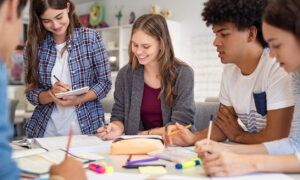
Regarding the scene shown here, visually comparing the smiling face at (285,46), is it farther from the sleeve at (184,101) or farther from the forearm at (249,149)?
the sleeve at (184,101)

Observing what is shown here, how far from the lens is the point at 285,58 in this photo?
1.05 meters

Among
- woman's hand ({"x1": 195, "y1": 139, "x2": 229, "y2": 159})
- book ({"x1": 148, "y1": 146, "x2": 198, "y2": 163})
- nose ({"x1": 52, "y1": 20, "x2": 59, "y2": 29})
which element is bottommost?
book ({"x1": 148, "y1": 146, "x2": 198, "y2": 163})

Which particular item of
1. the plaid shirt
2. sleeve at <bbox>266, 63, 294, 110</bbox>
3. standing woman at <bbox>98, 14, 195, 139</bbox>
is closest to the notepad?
the plaid shirt

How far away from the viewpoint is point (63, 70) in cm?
189

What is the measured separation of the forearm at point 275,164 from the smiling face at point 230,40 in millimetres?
563

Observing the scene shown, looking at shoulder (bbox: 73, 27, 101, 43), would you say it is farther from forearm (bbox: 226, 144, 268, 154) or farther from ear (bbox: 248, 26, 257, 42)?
forearm (bbox: 226, 144, 268, 154)

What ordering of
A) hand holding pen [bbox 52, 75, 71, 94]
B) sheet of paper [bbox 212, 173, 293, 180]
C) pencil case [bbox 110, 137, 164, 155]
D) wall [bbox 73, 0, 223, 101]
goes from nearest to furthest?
sheet of paper [bbox 212, 173, 293, 180] → pencil case [bbox 110, 137, 164, 155] → hand holding pen [bbox 52, 75, 71, 94] → wall [bbox 73, 0, 223, 101]

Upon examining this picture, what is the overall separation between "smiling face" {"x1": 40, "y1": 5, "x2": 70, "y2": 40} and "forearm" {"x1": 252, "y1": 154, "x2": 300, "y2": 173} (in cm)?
126

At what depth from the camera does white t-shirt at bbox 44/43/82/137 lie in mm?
1848

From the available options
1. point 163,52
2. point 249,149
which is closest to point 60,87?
point 163,52

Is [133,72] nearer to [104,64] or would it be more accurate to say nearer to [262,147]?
[104,64]

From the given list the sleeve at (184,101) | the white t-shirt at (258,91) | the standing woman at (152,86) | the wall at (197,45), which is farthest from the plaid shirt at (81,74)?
the wall at (197,45)

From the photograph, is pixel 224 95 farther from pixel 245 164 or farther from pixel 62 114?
pixel 62 114

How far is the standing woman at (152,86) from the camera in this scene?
181 cm
